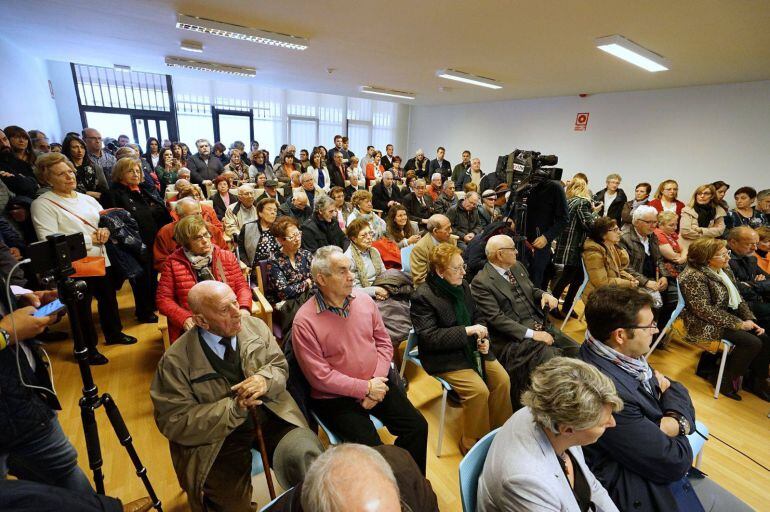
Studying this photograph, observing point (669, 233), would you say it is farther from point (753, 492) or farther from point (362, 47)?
point (362, 47)

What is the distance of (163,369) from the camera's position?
1.44 meters

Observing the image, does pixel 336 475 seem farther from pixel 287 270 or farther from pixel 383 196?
pixel 383 196

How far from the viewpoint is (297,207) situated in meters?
4.09

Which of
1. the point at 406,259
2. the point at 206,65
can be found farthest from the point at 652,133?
the point at 206,65

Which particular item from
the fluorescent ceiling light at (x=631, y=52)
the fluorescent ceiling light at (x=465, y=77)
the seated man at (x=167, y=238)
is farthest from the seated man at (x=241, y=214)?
the fluorescent ceiling light at (x=631, y=52)

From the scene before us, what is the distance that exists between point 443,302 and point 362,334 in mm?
572

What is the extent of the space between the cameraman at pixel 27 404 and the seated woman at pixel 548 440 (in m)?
1.25

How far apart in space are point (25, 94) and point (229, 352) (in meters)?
7.99

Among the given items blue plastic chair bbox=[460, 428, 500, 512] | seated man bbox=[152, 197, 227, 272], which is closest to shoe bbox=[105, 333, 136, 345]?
seated man bbox=[152, 197, 227, 272]

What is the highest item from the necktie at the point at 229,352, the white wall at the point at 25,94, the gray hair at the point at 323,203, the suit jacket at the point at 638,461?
the white wall at the point at 25,94

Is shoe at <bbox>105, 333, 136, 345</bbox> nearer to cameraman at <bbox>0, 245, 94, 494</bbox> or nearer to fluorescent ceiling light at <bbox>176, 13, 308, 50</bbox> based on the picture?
cameraman at <bbox>0, 245, 94, 494</bbox>

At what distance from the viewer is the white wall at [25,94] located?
5197 millimetres

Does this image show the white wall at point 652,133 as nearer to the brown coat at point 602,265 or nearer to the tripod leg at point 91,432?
the brown coat at point 602,265

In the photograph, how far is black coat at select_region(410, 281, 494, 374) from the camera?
6.69 ft
